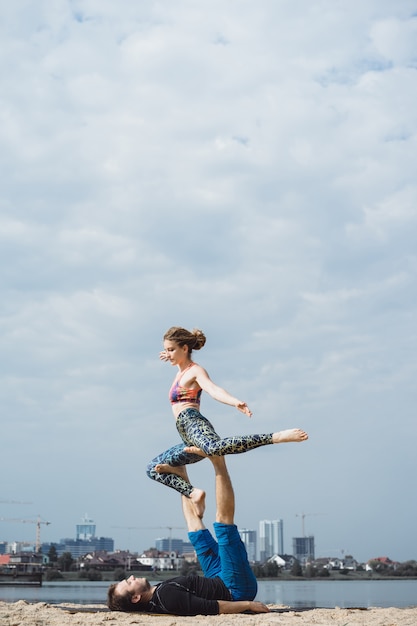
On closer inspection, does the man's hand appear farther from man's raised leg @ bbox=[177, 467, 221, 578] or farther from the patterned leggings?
man's raised leg @ bbox=[177, 467, 221, 578]

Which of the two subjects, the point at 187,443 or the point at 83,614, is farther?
the point at 187,443

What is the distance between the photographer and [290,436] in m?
6.66

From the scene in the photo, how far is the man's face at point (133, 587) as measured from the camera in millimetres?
6684

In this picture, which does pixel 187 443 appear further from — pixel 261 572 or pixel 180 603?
pixel 261 572

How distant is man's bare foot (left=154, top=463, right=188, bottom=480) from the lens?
7824 mm

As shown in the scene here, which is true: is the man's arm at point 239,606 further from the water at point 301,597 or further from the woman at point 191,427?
the water at point 301,597

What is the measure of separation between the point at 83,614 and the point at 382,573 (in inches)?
3287

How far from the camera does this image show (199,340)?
8430 millimetres

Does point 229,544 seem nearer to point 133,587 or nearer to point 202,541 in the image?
point 202,541

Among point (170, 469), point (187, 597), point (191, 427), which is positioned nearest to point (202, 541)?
point (170, 469)

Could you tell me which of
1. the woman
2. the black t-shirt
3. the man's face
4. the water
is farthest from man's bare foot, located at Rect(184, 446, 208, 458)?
the water

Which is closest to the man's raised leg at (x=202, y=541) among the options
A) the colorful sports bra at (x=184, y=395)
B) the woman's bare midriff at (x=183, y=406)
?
the woman's bare midriff at (x=183, y=406)

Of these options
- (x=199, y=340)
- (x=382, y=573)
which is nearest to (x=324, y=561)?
(x=382, y=573)

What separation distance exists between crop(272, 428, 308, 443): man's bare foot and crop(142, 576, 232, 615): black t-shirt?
1.60 metres
